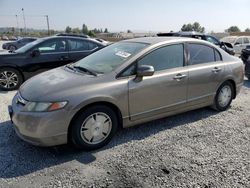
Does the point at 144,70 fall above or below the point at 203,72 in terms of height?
above

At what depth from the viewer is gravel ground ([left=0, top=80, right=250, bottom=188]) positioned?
2.89 metres

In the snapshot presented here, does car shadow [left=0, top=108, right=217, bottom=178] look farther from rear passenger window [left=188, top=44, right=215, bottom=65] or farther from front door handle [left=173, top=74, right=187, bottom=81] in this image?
rear passenger window [left=188, top=44, right=215, bottom=65]

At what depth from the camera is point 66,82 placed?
3.51 meters

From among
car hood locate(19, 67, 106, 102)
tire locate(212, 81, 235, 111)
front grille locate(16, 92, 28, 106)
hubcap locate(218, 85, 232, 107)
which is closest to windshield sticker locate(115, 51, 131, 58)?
car hood locate(19, 67, 106, 102)

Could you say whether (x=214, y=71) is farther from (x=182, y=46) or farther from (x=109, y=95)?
(x=109, y=95)

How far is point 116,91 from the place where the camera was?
355 centimetres

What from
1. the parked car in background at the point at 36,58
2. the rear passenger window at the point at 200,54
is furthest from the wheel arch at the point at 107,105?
the parked car in background at the point at 36,58

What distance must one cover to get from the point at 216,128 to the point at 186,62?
4.00 feet

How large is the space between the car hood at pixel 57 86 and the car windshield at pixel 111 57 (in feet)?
0.95

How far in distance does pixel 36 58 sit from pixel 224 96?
4.80 meters

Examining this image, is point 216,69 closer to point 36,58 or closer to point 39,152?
point 39,152

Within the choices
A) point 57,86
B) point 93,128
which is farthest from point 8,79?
point 93,128

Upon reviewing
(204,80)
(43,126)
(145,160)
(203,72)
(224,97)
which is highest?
(203,72)

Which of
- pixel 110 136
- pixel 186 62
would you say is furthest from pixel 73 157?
pixel 186 62
